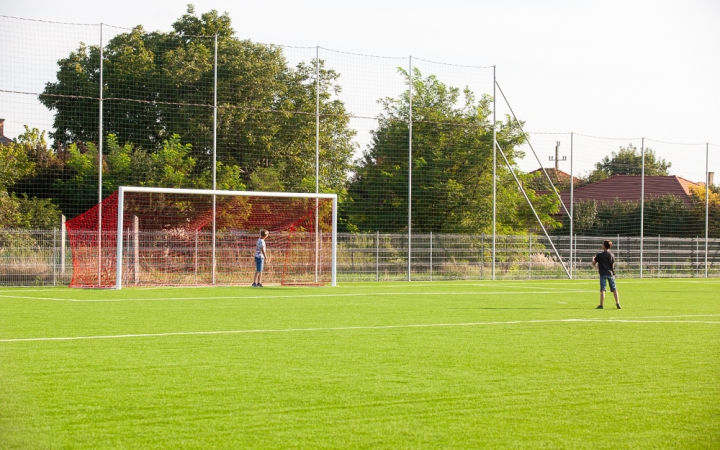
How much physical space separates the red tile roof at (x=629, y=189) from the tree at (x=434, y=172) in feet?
21.7

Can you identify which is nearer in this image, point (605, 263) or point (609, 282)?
point (609, 282)

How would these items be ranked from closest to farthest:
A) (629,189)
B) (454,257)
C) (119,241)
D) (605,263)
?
(605,263)
(119,241)
(454,257)
(629,189)

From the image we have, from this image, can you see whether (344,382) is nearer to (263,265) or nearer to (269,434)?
(269,434)

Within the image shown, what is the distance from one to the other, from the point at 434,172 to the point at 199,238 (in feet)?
32.2

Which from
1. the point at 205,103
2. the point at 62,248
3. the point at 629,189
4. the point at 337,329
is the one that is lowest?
the point at 337,329

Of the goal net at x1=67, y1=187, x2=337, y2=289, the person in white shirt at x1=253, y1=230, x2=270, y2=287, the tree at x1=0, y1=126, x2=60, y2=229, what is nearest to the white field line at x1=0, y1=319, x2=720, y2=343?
the goal net at x1=67, y1=187, x2=337, y2=289

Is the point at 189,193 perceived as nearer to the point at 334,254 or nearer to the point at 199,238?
the point at 199,238

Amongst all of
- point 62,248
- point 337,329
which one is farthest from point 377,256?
point 337,329

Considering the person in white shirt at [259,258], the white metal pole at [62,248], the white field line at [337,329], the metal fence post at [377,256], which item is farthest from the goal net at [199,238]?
the white field line at [337,329]

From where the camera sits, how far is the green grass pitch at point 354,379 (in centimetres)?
Answer: 560

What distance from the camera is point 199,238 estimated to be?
81.1 feet

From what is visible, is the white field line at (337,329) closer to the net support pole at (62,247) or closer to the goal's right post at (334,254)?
the goal's right post at (334,254)

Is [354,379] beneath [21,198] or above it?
beneath

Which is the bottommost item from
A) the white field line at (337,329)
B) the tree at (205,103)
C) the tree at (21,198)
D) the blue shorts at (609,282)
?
the white field line at (337,329)
